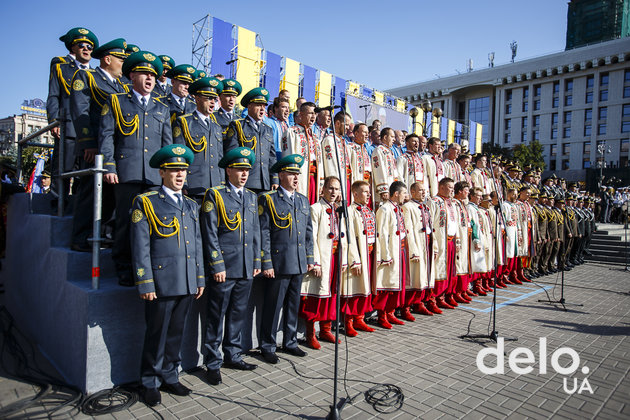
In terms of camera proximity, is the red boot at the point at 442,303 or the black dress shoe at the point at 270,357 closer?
the black dress shoe at the point at 270,357

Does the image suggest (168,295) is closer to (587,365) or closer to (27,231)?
(27,231)

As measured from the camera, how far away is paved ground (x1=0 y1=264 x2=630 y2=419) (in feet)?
11.5

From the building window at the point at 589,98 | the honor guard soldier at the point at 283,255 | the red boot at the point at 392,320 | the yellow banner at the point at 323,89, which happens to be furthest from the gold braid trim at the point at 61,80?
the building window at the point at 589,98

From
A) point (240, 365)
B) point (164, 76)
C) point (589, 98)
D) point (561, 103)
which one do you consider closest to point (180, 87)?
point (164, 76)

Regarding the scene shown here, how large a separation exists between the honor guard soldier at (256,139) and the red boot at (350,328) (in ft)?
7.11

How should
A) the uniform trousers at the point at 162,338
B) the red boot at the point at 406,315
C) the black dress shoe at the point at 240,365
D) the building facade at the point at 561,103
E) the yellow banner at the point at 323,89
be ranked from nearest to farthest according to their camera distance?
the uniform trousers at the point at 162,338 → the black dress shoe at the point at 240,365 → the red boot at the point at 406,315 → the yellow banner at the point at 323,89 → the building facade at the point at 561,103

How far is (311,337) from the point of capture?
518cm

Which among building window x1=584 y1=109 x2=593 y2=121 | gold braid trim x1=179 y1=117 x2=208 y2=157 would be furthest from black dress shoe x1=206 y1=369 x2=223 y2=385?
building window x1=584 y1=109 x2=593 y2=121

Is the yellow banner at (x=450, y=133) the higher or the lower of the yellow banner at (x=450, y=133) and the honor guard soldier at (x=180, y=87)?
the higher

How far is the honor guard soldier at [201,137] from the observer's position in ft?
15.0

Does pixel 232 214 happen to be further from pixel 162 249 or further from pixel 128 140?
pixel 128 140

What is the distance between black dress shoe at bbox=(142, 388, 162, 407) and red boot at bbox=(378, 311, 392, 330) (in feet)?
11.5

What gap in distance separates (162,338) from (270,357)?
136 cm

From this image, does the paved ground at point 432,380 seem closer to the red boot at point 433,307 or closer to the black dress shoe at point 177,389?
the black dress shoe at point 177,389
